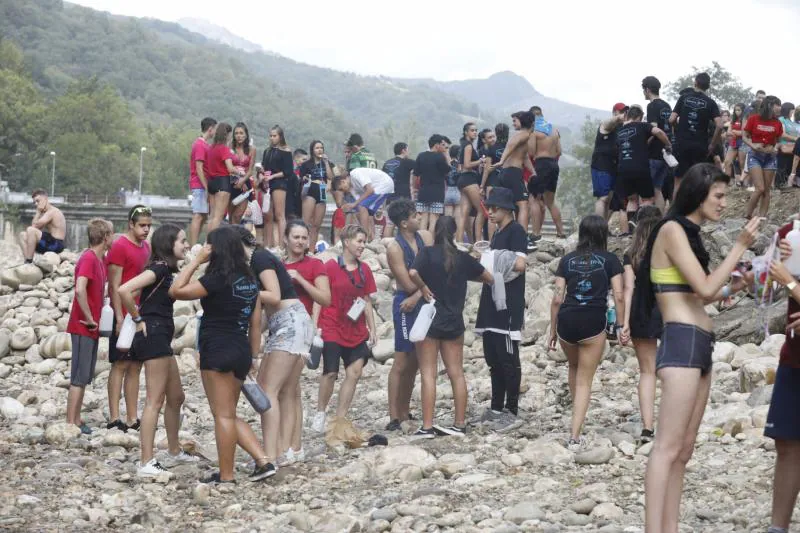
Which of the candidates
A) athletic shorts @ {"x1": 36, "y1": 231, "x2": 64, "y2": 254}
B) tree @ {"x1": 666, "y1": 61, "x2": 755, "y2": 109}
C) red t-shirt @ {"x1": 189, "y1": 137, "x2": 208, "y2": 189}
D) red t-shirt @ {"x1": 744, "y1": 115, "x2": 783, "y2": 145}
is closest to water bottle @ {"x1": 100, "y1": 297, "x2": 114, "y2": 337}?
red t-shirt @ {"x1": 189, "y1": 137, "x2": 208, "y2": 189}

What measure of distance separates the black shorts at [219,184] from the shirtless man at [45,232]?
2844 millimetres

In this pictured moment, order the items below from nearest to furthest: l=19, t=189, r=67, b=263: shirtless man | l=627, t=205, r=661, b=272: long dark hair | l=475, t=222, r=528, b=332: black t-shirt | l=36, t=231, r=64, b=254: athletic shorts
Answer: l=627, t=205, r=661, b=272: long dark hair, l=475, t=222, r=528, b=332: black t-shirt, l=19, t=189, r=67, b=263: shirtless man, l=36, t=231, r=64, b=254: athletic shorts

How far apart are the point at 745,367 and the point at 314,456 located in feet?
13.8

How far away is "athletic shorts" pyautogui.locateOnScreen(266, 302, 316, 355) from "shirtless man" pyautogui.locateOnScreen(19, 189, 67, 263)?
8.80 metres

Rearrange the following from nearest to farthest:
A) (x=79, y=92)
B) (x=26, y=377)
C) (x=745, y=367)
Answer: (x=745, y=367), (x=26, y=377), (x=79, y=92)

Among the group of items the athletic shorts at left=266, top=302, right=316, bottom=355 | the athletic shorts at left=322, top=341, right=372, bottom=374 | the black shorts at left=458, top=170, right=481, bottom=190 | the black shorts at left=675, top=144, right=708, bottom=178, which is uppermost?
the black shorts at left=675, top=144, right=708, bottom=178

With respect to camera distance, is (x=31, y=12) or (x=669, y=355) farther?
(x=31, y=12)

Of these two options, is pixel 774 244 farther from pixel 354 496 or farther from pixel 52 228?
pixel 52 228

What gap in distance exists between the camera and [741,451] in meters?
8.45

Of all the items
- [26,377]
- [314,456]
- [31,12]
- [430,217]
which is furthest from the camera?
[31,12]

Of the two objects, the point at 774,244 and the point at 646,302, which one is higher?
the point at 774,244

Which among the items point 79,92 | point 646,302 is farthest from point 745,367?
point 79,92

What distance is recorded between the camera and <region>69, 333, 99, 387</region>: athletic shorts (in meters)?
10.2

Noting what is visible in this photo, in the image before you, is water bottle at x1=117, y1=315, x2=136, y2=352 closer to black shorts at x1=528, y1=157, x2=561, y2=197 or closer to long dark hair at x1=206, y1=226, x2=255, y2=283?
long dark hair at x1=206, y1=226, x2=255, y2=283
